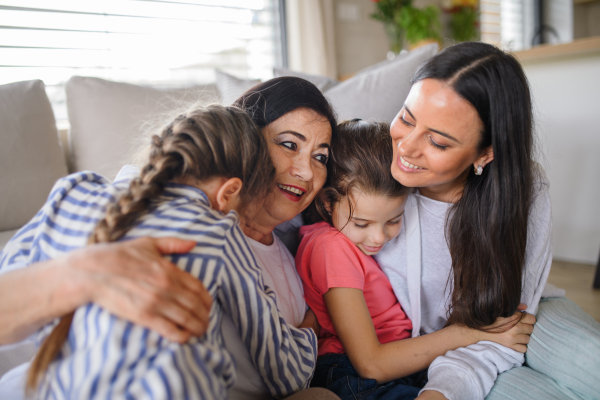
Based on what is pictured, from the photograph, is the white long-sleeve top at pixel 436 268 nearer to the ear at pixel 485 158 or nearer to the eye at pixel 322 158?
the ear at pixel 485 158

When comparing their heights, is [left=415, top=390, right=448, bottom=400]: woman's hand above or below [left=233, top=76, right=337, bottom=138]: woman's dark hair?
below

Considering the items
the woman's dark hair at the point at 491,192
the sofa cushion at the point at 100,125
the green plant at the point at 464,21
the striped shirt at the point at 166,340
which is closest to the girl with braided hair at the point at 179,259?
the striped shirt at the point at 166,340

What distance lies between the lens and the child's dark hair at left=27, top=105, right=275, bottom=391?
23.9 inches

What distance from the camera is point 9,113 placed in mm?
1399

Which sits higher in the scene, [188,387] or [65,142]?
[65,142]

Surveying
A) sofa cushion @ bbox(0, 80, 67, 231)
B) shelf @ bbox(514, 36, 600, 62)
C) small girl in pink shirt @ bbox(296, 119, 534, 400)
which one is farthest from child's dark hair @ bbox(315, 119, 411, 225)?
shelf @ bbox(514, 36, 600, 62)

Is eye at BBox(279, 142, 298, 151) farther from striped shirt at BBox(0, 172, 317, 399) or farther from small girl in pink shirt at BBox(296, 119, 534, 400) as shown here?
striped shirt at BBox(0, 172, 317, 399)

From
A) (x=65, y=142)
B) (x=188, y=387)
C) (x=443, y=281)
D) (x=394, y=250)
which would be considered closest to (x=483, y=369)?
(x=443, y=281)

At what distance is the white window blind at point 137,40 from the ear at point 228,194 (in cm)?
205

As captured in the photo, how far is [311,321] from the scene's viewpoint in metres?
1.08

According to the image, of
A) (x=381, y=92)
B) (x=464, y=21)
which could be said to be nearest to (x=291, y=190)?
(x=381, y=92)

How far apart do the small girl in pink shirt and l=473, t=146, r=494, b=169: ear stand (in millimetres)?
187

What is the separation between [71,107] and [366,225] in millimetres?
1308

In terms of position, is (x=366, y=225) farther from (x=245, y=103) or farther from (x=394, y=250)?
(x=245, y=103)
